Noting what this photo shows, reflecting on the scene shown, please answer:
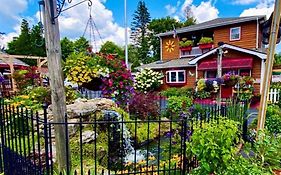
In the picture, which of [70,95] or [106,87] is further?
[70,95]

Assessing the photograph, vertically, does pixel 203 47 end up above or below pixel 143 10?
below

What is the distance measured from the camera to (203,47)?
1722cm

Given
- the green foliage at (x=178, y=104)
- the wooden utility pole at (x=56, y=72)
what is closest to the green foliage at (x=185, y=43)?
the green foliage at (x=178, y=104)

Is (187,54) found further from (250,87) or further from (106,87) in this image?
(106,87)

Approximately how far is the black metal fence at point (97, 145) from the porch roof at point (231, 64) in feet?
30.0

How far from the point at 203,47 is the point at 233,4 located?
7276 millimetres

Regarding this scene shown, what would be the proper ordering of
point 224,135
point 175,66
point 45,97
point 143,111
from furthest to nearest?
point 175,66 → point 143,111 → point 45,97 → point 224,135

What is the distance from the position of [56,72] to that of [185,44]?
16681 mm

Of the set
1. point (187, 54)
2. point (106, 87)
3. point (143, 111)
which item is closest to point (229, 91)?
point (187, 54)

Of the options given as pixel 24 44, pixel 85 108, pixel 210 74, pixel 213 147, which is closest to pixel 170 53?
pixel 210 74

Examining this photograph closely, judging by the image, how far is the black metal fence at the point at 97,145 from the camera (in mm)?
2770

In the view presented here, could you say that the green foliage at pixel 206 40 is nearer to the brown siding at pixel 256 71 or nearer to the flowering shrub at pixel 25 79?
the brown siding at pixel 256 71

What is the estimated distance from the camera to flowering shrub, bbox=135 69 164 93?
18125 millimetres

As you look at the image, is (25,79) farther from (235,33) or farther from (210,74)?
(235,33)
